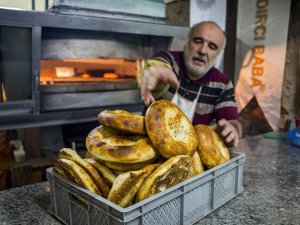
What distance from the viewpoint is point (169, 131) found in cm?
101

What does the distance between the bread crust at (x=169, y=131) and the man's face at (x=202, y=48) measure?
1382 mm

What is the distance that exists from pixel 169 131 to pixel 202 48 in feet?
5.12

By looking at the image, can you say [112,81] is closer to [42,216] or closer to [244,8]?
[244,8]

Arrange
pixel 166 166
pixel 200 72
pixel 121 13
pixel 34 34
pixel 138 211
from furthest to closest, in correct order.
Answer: pixel 121 13 → pixel 200 72 → pixel 34 34 → pixel 166 166 → pixel 138 211

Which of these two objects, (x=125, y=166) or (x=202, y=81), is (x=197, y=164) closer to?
(x=125, y=166)

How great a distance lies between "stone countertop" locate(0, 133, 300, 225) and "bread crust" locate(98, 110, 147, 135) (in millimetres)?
423

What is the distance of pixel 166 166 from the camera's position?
0.92m

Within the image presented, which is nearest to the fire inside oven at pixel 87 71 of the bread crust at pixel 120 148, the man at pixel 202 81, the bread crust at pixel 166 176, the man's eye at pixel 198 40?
the man at pixel 202 81

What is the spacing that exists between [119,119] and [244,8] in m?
2.61

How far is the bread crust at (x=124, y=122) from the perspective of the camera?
1003 mm

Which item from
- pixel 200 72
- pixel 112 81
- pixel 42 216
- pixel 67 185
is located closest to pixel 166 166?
pixel 67 185

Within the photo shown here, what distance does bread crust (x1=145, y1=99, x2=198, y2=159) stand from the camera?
981mm

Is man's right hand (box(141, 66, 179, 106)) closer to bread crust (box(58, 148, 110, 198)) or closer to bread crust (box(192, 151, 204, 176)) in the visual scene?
bread crust (box(192, 151, 204, 176))

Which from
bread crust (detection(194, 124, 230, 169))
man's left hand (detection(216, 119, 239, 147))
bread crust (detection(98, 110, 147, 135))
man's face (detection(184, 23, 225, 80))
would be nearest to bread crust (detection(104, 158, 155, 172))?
bread crust (detection(98, 110, 147, 135))
